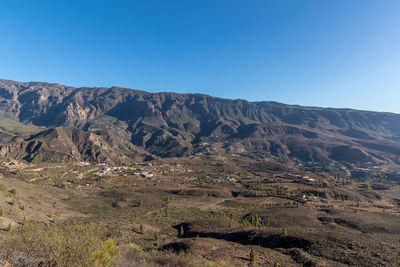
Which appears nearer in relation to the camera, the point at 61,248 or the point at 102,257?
the point at 61,248

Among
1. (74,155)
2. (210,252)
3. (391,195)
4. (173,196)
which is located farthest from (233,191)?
(74,155)

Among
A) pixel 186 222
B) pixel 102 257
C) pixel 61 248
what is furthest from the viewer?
pixel 186 222

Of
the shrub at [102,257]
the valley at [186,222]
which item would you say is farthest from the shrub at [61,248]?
the shrub at [102,257]

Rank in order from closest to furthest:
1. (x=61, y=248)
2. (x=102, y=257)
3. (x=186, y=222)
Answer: (x=61, y=248) → (x=102, y=257) → (x=186, y=222)

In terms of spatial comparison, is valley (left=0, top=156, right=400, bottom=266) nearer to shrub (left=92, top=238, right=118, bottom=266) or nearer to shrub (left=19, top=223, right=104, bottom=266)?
shrub (left=19, top=223, right=104, bottom=266)

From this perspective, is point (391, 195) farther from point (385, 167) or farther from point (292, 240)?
point (292, 240)

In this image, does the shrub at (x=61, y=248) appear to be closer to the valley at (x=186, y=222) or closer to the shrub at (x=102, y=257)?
the valley at (x=186, y=222)

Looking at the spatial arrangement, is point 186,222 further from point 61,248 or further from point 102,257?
point 61,248

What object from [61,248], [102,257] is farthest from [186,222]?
[61,248]

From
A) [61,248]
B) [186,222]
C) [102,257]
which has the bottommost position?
[186,222]

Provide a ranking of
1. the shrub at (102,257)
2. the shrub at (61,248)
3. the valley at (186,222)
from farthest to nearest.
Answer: the valley at (186,222), the shrub at (102,257), the shrub at (61,248)

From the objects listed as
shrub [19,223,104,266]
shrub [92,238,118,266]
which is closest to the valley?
shrub [19,223,104,266]
